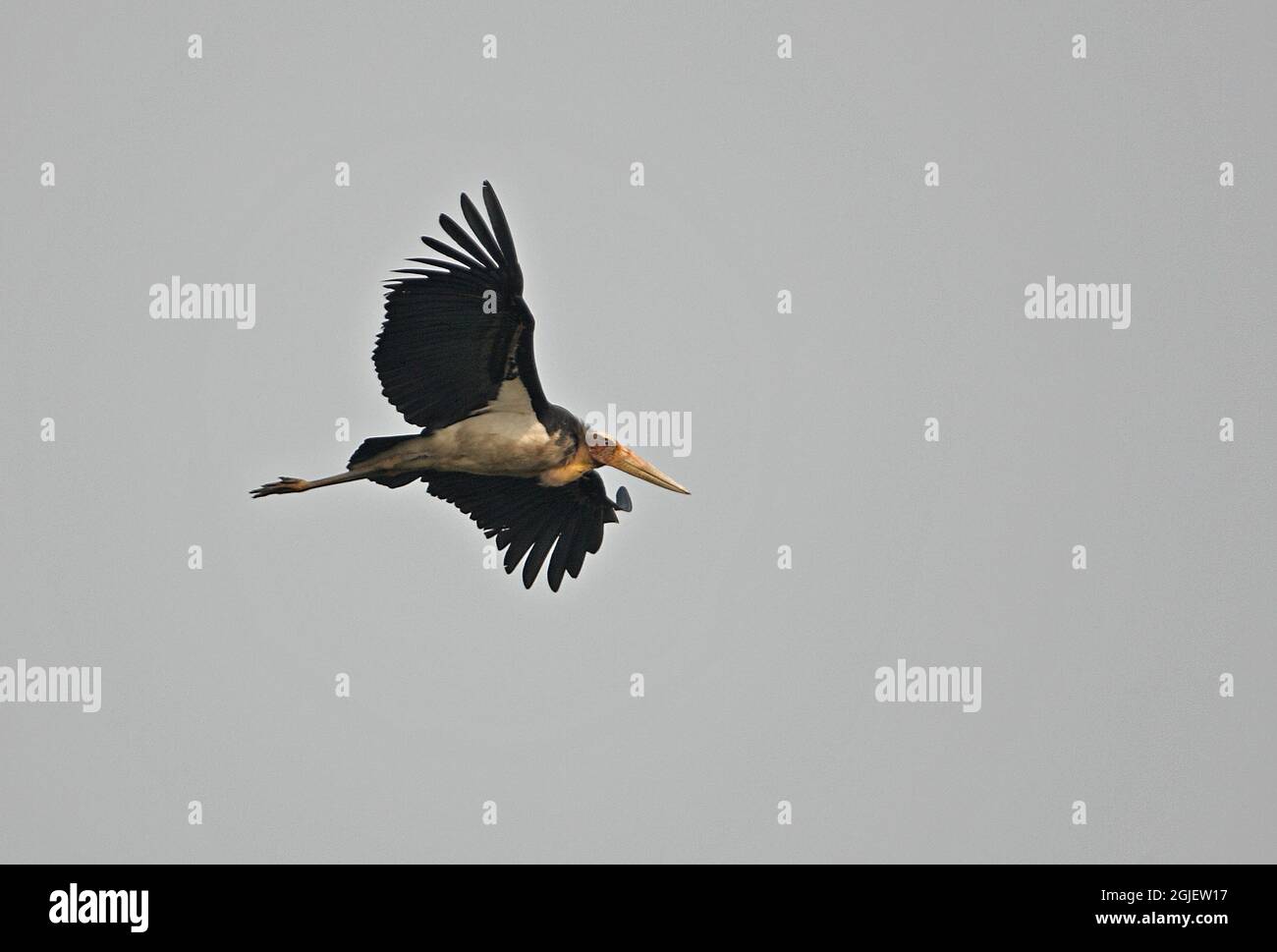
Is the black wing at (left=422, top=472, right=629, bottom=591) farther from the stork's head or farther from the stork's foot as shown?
the stork's foot

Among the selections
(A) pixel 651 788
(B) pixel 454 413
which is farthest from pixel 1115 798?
(B) pixel 454 413

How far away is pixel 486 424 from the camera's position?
2286cm

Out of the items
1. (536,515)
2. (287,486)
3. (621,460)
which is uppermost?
(621,460)

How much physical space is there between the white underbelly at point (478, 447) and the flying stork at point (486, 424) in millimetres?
11

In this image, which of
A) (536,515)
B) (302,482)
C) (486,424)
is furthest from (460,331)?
(536,515)

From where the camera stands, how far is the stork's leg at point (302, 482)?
22469mm

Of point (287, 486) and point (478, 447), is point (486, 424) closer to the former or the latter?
point (478, 447)

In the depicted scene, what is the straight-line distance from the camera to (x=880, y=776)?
409ft

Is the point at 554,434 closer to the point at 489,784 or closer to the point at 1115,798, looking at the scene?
the point at 1115,798

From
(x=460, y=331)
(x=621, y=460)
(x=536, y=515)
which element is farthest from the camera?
(x=536, y=515)

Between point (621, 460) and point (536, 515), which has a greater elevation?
point (621, 460)

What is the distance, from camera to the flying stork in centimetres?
2139

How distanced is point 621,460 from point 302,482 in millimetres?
3838

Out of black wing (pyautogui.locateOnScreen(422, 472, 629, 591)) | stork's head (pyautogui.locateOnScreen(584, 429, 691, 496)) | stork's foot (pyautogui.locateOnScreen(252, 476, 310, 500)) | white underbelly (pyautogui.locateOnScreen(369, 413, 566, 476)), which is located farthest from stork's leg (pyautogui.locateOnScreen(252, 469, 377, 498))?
stork's head (pyautogui.locateOnScreen(584, 429, 691, 496))
